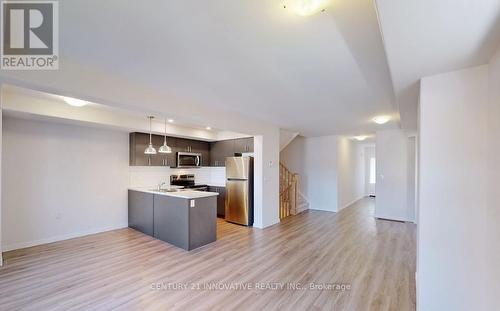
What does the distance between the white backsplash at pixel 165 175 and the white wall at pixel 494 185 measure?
5773 millimetres

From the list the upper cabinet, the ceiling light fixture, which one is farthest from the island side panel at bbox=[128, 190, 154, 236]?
the ceiling light fixture

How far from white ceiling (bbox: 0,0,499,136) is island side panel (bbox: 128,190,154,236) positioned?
2389 mm

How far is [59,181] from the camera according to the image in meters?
4.31

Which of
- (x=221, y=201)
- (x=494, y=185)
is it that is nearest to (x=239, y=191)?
(x=221, y=201)

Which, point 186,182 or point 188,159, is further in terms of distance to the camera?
point 186,182

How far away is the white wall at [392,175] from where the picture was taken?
230 inches

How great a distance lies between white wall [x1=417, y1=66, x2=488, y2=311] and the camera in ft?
5.46

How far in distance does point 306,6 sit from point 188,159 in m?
5.39

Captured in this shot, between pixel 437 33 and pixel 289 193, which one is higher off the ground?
pixel 437 33

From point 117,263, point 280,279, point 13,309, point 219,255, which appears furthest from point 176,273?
point 13,309

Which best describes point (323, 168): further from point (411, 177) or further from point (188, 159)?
point (188, 159)

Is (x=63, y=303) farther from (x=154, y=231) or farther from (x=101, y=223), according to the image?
(x=101, y=223)

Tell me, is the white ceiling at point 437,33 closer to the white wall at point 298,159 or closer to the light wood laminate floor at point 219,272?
the light wood laminate floor at point 219,272

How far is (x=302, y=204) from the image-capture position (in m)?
7.31
